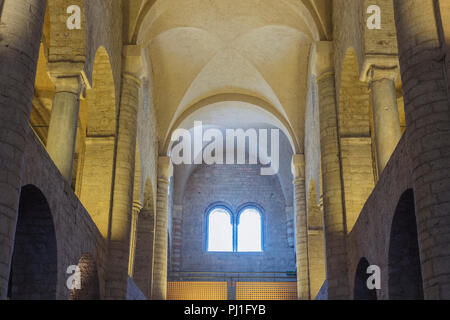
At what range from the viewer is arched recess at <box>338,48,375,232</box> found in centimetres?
1207

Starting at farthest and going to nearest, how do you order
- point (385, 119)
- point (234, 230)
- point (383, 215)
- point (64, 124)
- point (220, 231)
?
point (220, 231) < point (234, 230) < point (385, 119) < point (64, 124) < point (383, 215)

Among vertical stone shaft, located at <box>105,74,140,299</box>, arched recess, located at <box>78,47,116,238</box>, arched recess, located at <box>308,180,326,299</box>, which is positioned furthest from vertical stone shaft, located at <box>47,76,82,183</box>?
arched recess, located at <box>308,180,326,299</box>

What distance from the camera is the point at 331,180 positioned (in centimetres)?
1234

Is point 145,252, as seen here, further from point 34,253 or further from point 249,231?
point 34,253

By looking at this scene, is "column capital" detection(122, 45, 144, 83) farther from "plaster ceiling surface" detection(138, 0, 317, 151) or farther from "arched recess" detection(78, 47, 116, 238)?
"arched recess" detection(78, 47, 116, 238)

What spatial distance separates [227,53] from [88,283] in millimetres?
8732

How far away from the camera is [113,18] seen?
12688 mm

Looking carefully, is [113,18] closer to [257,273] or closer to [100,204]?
[100,204]

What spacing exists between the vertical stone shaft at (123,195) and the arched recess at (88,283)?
0.37m

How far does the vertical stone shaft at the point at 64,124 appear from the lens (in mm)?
9867

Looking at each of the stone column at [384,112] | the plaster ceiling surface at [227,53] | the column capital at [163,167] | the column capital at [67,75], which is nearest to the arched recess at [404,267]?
the stone column at [384,112]

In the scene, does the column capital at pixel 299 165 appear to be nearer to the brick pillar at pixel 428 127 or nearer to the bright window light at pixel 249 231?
the bright window light at pixel 249 231

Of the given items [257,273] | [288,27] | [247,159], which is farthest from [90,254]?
[247,159]

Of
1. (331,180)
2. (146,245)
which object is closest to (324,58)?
(331,180)
